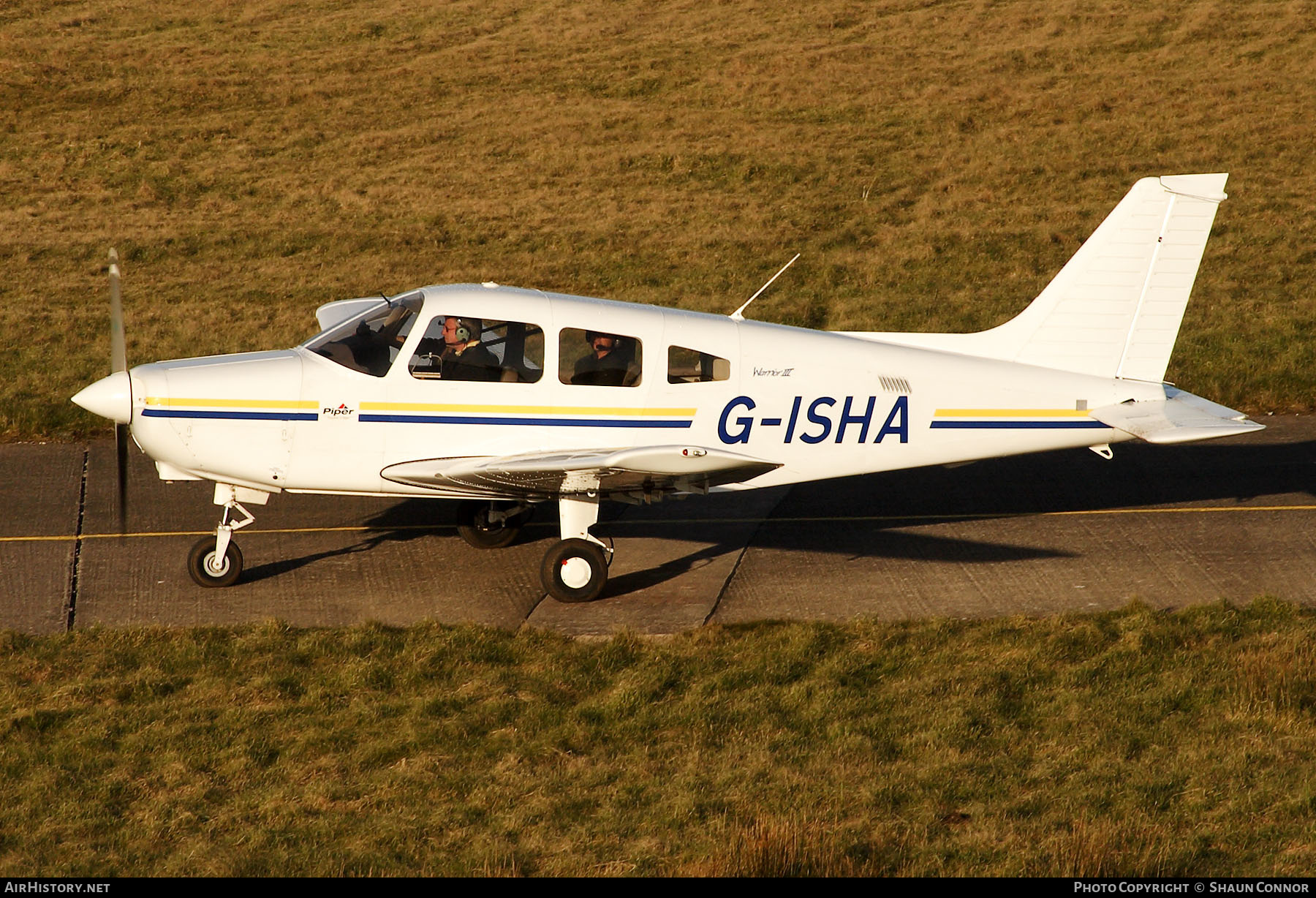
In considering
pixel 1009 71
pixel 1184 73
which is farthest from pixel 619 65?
pixel 1184 73

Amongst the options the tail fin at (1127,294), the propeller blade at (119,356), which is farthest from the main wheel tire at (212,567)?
the tail fin at (1127,294)

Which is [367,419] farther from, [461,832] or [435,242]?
[435,242]

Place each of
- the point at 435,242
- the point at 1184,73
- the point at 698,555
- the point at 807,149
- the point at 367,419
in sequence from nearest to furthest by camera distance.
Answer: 1. the point at 367,419
2. the point at 698,555
3. the point at 435,242
4. the point at 807,149
5. the point at 1184,73

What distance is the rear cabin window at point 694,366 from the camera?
434 inches

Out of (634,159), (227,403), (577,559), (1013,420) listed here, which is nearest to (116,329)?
(227,403)

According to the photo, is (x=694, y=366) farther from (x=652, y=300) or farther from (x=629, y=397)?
(x=652, y=300)

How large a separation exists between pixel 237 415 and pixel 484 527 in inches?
102

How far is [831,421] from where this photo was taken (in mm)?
11258

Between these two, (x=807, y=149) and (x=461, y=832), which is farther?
(x=807, y=149)

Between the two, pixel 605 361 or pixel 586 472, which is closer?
pixel 586 472

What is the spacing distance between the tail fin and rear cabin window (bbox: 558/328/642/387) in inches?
126

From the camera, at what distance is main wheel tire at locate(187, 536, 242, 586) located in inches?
443

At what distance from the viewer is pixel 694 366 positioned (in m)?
11.1

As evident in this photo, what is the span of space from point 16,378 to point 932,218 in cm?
1664
